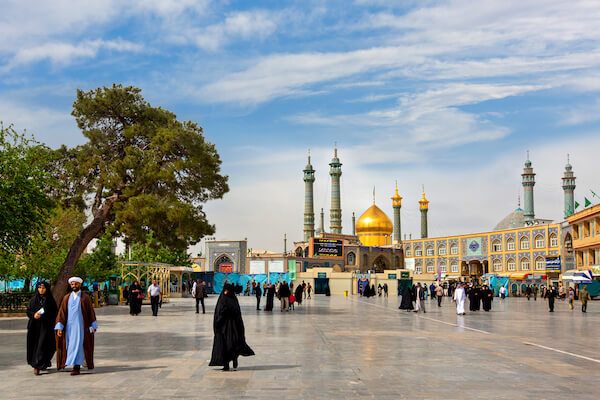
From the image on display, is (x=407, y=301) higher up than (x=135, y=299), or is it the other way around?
(x=135, y=299)

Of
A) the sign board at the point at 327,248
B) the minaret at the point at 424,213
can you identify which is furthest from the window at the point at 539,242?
the minaret at the point at 424,213

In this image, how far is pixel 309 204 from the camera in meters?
96.9

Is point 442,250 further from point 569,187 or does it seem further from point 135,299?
point 135,299

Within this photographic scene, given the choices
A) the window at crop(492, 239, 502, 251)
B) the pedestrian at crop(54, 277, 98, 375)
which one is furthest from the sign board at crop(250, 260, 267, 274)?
the pedestrian at crop(54, 277, 98, 375)

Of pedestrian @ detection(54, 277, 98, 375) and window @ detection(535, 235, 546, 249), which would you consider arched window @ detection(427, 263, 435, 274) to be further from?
pedestrian @ detection(54, 277, 98, 375)

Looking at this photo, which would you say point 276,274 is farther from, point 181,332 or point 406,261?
point 181,332

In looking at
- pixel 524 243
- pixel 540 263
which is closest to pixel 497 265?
pixel 524 243

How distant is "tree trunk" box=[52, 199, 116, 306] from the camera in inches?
915

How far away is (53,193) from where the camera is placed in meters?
26.2

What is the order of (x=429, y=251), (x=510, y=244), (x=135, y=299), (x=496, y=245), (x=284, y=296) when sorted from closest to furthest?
1. (x=135, y=299)
2. (x=284, y=296)
3. (x=510, y=244)
4. (x=496, y=245)
5. (x=429, y=251)

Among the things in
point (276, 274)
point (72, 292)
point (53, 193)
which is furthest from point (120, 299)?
point (276, 274)

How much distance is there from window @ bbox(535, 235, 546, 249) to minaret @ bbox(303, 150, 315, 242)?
34.8 m

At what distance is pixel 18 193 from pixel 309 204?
79181 mm

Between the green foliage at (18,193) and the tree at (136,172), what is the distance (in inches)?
192
